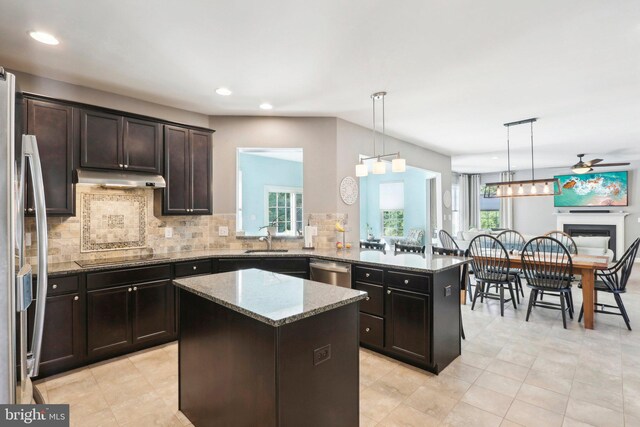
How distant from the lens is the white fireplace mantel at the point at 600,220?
8234mm

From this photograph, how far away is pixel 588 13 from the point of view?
216 centimetres

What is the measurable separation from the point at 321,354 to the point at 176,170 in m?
2.96

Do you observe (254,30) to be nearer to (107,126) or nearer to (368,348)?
(107,126)

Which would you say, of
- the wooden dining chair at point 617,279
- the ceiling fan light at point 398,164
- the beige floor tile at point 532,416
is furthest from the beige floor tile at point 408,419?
the wooden dining chair at point 617,279

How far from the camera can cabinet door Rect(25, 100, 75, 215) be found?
279 cm

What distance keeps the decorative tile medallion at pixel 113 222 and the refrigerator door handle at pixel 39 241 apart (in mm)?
2343

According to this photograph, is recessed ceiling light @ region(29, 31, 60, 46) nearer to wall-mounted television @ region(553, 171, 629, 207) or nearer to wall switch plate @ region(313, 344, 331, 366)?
wall switch plate @ region(313, 344, 331, 366)

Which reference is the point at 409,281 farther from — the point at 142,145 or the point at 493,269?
the point at 142,145

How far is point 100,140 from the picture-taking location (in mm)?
3150

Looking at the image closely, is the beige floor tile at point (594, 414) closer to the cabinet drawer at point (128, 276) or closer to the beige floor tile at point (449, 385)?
the beige floor tile at point (449, 385)

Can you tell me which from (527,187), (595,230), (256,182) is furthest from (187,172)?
(595,230)

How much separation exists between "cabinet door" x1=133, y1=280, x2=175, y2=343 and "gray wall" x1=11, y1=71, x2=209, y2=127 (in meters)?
1.99

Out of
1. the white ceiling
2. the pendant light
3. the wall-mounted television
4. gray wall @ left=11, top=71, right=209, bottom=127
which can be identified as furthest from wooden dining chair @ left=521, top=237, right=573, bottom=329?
the wall-mounted television

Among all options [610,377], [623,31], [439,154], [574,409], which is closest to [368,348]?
[574,409]
